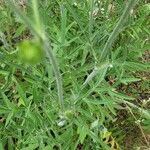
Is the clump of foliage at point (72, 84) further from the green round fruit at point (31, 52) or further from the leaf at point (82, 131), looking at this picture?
the green round fruit at point (31, 52)

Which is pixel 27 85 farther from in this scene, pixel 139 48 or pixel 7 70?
pixel 139 48

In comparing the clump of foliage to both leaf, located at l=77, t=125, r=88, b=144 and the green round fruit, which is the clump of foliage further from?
the green round fruit

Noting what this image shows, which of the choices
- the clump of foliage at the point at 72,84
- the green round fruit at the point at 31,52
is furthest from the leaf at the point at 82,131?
the green round fruit at the point at 31,52

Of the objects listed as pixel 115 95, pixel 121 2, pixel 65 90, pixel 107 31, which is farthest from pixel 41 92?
pixel 121 2

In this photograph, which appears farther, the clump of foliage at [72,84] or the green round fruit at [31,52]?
the clump of foliage at [72,84]

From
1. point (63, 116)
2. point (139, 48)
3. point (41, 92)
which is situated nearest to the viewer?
point (63, 116)

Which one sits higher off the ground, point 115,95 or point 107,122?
point 115,95

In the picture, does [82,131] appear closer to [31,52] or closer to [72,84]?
[72,84]

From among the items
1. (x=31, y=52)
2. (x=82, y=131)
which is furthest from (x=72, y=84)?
(x=31, y=52)
